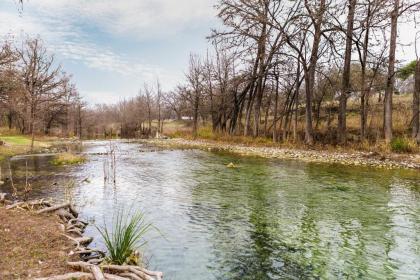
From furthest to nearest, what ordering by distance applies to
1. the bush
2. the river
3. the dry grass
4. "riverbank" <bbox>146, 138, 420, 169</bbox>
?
1. the dry grass
2. the bush
3. "riverbank" <bbox>146, 138, 420, 169</bbox>
4. the river

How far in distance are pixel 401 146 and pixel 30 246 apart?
22.2 meters

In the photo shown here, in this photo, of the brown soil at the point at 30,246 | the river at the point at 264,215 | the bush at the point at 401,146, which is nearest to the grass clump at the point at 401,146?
the bush at the point at 401,146

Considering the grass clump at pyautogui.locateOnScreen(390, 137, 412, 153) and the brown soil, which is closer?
the brown soil

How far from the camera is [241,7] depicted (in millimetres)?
30750

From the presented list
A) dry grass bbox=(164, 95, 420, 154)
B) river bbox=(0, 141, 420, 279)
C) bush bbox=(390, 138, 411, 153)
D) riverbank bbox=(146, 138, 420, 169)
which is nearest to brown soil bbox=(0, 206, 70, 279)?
river bbox=(0, 141, 420, 279)

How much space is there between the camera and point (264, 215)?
11320mm

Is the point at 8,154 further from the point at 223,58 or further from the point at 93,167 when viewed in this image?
the point at 223,58

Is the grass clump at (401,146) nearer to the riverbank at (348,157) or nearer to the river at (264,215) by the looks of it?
the riverbank at (348,157)

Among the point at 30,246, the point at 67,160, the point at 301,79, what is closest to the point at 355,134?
the point at 301,79

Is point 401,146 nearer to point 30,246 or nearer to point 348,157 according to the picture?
point 348,157

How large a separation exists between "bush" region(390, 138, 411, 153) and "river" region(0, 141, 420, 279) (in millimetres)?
4470

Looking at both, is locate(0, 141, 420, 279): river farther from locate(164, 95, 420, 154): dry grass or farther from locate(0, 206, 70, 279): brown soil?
locate(164, 95, 420, 154): dry grass

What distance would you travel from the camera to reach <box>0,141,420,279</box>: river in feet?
24.8

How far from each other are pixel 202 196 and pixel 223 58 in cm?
4023
